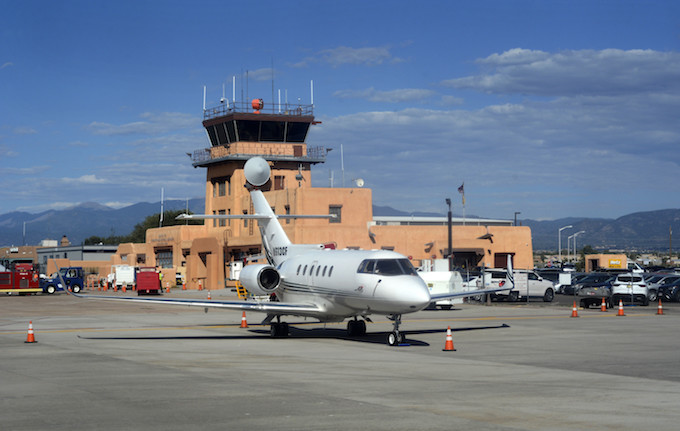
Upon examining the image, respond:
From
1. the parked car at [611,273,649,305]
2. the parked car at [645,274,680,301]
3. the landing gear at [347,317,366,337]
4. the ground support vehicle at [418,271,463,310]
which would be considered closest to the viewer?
the landing gear at [347,317,366,337]

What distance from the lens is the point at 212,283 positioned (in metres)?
74.1

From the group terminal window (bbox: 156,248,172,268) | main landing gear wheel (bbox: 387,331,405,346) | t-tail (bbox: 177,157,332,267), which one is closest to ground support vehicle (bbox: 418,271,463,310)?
t-tail (bbox: 177,157,332,267)

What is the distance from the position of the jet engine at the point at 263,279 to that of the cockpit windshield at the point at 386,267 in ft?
17.4

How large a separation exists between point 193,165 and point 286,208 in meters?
20.2

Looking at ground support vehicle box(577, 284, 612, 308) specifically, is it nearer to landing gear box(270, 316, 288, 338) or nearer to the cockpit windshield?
landing gear box(270, 316, 288, 338)

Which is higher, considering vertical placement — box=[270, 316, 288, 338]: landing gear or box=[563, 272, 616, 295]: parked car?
box=[563, 272, 616, 295]: parked car

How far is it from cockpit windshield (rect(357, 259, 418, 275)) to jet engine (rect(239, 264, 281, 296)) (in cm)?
529

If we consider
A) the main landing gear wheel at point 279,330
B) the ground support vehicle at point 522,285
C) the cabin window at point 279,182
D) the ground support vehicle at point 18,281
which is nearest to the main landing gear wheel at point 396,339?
the main landing gear wheel at point 279,330

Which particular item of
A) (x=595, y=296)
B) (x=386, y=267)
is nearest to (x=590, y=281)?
(x=595, y=296)

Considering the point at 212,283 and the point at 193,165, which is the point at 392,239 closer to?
the point at 212,283

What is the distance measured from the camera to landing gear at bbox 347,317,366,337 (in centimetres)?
2680

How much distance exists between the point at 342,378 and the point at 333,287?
8.71 metres

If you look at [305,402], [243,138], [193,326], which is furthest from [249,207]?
[305,402]

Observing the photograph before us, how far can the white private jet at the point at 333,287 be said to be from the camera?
22984mm
